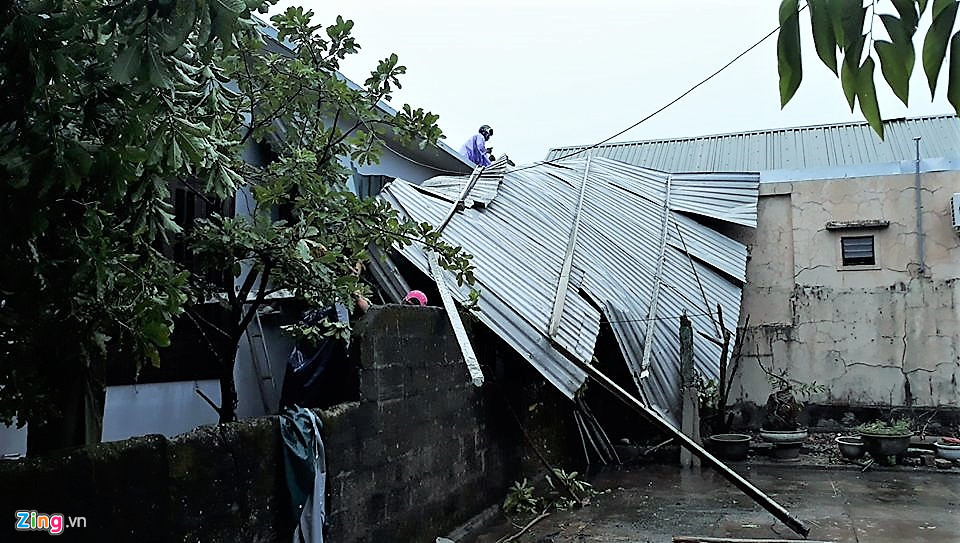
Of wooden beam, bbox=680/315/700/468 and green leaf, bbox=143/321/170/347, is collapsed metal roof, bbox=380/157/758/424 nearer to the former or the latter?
wooden beam, bbox=680/315/700/468

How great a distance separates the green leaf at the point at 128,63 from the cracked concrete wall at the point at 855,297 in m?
10.9

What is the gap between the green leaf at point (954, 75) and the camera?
1.33 metres

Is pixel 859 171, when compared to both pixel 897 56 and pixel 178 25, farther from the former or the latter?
pixel 178 25

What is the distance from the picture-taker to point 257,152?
6547 millimetres

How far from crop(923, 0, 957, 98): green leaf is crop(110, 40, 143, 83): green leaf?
1.65 m

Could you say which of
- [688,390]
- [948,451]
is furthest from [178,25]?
[948,451]

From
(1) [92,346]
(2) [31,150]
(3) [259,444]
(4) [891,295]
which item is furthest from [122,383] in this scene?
(4) [891,295]

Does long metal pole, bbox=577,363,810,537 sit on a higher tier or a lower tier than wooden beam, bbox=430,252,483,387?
lower

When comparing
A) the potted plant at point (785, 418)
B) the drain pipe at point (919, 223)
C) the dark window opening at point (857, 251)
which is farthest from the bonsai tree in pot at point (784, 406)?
the drain pipe at point (919, 223)

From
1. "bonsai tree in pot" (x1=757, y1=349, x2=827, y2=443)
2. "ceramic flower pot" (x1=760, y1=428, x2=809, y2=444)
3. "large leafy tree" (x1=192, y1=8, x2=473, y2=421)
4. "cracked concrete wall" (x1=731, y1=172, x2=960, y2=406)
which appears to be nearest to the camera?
"large leafy tree" (x1=192, y1=8, x2=473, y2=421)

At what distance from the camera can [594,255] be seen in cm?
880

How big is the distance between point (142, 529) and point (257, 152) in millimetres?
4088

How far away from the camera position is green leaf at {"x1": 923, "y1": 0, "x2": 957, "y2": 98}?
133 cm

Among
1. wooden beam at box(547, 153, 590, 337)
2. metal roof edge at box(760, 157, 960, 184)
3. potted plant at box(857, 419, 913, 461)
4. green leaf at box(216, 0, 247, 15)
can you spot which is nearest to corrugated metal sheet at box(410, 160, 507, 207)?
wooden beam at box(547, 153, 590, 337)
